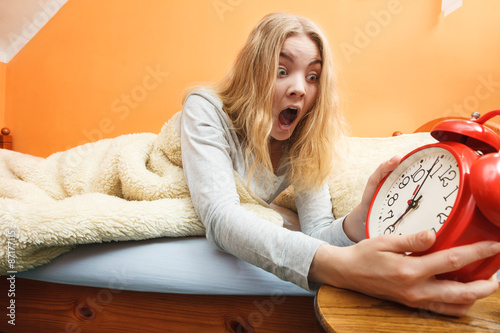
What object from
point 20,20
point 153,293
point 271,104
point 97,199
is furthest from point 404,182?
point 20,20

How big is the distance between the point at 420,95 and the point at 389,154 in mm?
683

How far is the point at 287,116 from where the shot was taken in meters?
0.98

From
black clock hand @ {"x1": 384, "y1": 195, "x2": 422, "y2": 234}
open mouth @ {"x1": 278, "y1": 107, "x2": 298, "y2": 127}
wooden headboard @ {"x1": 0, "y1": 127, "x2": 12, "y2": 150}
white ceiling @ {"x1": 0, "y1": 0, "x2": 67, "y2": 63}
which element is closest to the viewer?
black clock hand @ {"x1": 384, "y1": 195, "x2": 422, "y2": 234}

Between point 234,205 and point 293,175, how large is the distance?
36 centimetres

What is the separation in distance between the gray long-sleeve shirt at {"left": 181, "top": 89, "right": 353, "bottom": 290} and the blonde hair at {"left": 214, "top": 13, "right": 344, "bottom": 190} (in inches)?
1.6

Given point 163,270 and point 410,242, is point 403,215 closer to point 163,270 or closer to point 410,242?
point 410,242

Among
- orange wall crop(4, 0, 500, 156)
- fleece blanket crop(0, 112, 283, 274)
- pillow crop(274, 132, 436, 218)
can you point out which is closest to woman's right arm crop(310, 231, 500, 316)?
fleece blanket crop(0, 112, 283, 274)

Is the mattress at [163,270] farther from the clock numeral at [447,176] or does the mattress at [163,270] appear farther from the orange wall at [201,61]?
the orange wall at [201,61]

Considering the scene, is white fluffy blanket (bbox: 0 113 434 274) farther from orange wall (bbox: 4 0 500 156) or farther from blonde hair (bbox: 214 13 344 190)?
orange wall (bbox: 4 0 500 156)

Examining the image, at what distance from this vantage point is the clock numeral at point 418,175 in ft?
1.77

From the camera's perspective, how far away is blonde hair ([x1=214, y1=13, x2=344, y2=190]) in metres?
0.87

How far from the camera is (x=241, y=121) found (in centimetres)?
90

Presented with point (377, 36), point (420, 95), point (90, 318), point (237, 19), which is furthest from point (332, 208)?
point (237, 19)

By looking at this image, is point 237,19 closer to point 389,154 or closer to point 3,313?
point 389,154
